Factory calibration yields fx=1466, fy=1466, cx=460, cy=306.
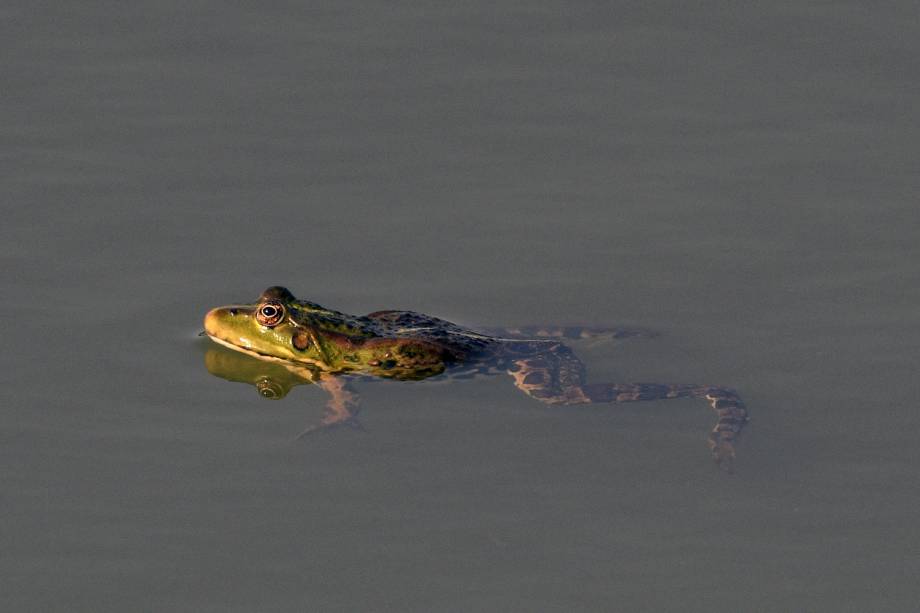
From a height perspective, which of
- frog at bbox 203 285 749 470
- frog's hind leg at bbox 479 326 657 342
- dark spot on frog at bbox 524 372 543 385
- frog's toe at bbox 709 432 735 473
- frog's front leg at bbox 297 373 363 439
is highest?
frog's hind leg at bbox 479 326 657 342

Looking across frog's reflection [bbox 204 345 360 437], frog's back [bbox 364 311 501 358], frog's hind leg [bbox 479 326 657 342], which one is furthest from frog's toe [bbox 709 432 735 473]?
frog's reflection [bbox 204 345 360 437]

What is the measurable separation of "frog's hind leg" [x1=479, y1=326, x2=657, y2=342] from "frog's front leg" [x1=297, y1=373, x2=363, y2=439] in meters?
2.05

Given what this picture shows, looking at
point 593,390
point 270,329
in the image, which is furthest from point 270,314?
point 593,390

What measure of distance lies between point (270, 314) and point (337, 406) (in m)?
1.57

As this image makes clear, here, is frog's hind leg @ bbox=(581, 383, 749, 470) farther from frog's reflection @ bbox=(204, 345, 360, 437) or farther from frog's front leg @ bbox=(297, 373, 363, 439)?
frog's reflection @ bbox=(204, 345, 360, 437)

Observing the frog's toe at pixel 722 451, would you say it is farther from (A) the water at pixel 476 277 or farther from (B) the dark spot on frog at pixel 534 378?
(B) the dark spot on frog at pixel 534 378

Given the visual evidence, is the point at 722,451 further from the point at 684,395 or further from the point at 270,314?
the point at 270,314

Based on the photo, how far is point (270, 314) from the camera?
17250 millimetres

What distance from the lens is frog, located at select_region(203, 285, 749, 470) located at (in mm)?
16766

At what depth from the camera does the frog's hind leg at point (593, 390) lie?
52.3 feet

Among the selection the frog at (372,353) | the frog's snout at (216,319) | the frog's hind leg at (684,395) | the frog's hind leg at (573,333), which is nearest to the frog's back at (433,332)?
the frog at (372,353)

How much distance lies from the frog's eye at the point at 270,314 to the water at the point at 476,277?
3.05 ft

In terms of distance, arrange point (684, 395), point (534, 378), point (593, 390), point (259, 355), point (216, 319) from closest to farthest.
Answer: point (684, 395) → point (593, 390) → point (534, 378) → point (216, 319) → point (259, 355)

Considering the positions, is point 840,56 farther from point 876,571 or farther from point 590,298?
point 876,571
